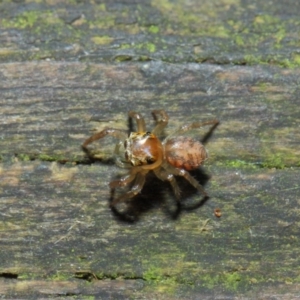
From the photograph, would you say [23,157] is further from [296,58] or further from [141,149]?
[296,58]

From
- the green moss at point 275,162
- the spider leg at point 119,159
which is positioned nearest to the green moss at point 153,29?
the spider leg at point 119,159

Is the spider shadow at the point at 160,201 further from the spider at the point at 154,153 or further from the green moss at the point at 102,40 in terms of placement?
the green moss at the point at 102,40

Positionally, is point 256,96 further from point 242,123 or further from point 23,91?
point 23,91

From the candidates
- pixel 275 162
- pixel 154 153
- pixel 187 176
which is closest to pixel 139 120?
pixel 154 153

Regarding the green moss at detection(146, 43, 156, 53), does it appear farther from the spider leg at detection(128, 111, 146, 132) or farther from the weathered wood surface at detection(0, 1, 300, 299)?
the spider leg at detection(128, 111, 146, 132)

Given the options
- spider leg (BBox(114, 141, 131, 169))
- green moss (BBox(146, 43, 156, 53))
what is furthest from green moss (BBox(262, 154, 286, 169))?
green moss (BBox(146, 43, 156, 53))

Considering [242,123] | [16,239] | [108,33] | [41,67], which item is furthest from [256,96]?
Answer: [16,239]
